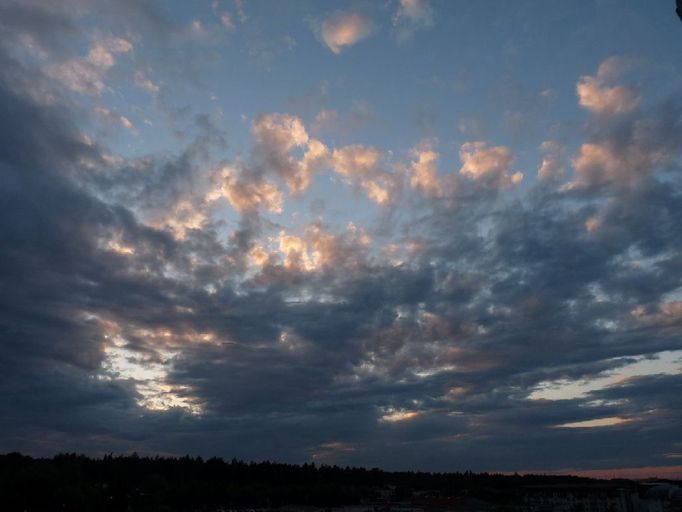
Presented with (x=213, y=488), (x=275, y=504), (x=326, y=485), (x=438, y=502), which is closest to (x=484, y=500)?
(x=438, y=502)

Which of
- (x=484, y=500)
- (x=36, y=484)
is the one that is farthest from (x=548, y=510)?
(x=36, y=484)

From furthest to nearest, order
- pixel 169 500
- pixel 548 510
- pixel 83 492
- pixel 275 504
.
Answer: pixel 275 504 < pixel 169 500 < pixel 548 510 < pixel 83 492

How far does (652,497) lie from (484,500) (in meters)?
75.3

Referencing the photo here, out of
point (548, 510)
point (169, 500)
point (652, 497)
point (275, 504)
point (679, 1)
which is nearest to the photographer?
point (679, 1)

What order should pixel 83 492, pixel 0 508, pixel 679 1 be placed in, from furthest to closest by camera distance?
pixel 83 492
pixel 0 508
pixel 679 1

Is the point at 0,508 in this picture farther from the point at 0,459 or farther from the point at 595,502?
the point at 595,502

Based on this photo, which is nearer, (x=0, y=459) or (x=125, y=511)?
(x=125, y=511)

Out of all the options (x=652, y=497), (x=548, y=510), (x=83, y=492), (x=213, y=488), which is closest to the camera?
(x=83, y=492)

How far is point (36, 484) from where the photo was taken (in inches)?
4596

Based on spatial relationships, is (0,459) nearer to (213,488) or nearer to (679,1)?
(213,488)

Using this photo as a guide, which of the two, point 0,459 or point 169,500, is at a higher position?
point 0,459

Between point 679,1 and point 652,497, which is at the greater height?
point 679,1

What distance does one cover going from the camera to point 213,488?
17212cm

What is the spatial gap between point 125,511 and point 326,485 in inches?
3461
